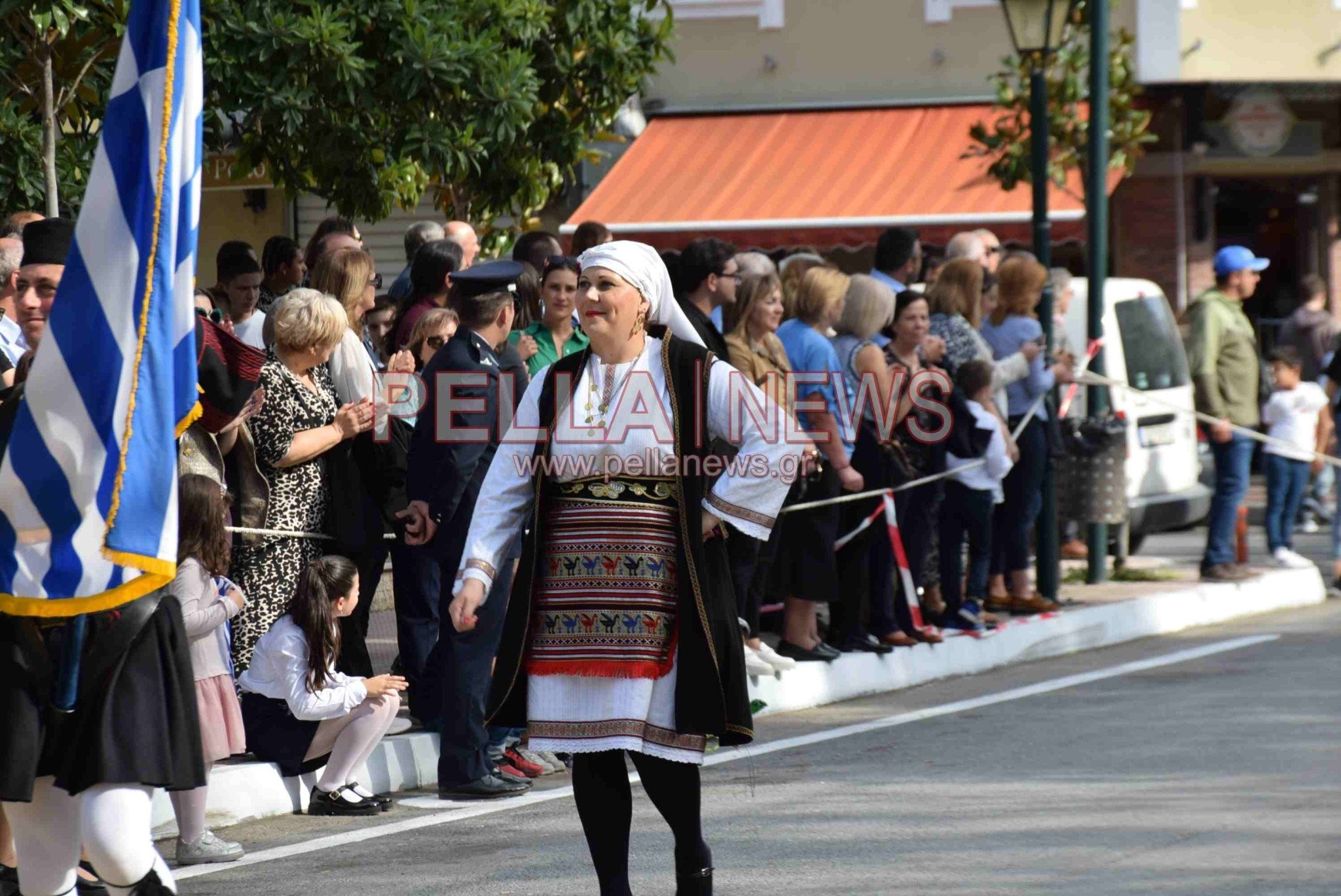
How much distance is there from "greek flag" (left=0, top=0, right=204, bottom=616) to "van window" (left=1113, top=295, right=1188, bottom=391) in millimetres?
9775

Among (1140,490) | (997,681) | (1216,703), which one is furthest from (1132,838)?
(1140,490)

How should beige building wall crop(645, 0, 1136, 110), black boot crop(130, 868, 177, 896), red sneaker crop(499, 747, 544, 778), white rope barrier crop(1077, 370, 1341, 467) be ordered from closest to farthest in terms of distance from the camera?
1. black boot crop(130, 868, 177, 896)
2. red sneaker crop(499, 747, 544, 778)
3. white rope barrier crop(1077, 370, 1341, 467)
4. beige building wall crop(645, 0, 1136, 110)

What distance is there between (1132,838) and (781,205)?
13.4 metres

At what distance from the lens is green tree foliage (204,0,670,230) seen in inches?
388

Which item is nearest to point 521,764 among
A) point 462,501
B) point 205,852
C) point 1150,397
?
point 462,501

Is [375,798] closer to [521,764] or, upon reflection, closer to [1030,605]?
[521,764]

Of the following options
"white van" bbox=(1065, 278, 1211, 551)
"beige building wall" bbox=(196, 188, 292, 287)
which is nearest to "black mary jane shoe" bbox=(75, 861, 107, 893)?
"white van" bbox=(1065, 278, 1211, 551)

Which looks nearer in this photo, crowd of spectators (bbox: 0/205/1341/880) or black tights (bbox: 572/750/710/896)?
black tights (bbox: 572/750/710/896)

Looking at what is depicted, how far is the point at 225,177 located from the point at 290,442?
11.5 m

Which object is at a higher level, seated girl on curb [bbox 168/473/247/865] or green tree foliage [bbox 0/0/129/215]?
green tree foliage [bbox 0/0/129/215]

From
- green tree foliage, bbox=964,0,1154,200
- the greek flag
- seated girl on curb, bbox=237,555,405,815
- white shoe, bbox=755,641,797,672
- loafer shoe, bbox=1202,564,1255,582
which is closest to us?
the greek flag

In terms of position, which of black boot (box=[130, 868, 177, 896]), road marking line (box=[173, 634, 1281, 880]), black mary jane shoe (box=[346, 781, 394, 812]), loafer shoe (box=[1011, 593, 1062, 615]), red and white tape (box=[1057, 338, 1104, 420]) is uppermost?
red and white tape (box=[1057, 338, 1104, 420])

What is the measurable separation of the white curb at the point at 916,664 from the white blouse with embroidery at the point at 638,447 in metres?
2.08

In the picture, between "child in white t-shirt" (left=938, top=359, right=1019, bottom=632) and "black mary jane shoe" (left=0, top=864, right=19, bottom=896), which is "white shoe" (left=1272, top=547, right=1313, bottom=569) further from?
"black mary jane shoe" (left=0, top=864, right=19, bottom=896)
